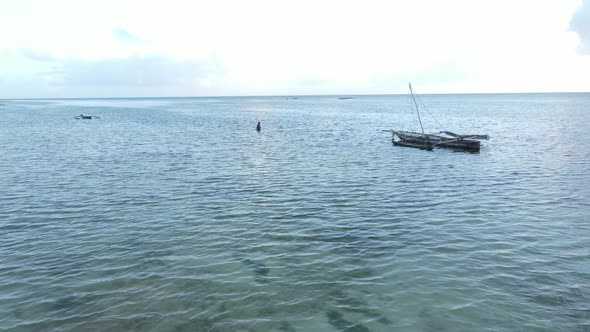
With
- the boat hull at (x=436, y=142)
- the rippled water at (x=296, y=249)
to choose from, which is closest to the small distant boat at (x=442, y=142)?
the boat hull at (x=436, y=142)

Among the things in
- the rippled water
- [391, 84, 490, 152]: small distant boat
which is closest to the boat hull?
[391, 84, 490, 152]: small distant boat

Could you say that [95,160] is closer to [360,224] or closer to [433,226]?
[360,224]

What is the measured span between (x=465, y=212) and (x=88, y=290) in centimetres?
1975

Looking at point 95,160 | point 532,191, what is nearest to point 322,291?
point 532,191

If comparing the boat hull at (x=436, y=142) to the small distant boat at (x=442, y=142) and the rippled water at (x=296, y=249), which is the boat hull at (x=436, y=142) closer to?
the small distant boat at (x=442, y=142)

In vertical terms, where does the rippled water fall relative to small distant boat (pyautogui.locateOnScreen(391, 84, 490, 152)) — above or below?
below

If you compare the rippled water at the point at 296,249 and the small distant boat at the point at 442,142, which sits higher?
the small distant boat at the point at 442,142

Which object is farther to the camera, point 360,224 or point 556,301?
point 360,224

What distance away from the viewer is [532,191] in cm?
2552

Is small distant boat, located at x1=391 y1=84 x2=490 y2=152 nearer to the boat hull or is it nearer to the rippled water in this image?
the boat hull

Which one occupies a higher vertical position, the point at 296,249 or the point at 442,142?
the point at 442,142

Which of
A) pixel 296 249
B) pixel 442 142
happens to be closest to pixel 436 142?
pixel 442 142

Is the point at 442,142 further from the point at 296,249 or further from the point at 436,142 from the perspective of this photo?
the point at 296,249

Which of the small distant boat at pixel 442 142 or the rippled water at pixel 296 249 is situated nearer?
the rippled water at pixel 296 249
